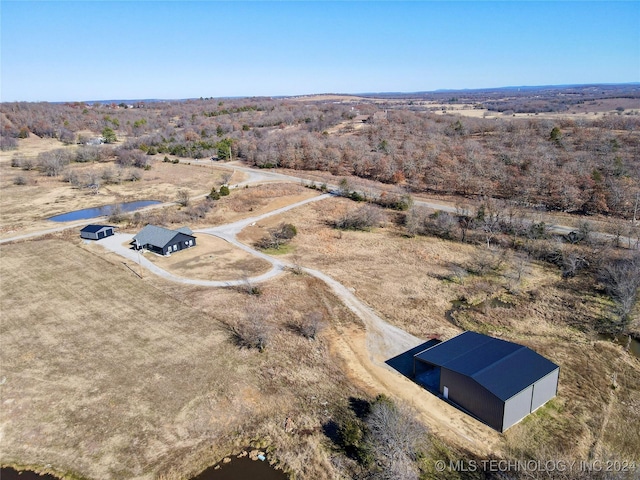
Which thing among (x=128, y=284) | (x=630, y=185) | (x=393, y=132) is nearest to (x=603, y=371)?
(x=128, y=284)

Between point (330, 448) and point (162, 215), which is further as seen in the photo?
point (162, 215)

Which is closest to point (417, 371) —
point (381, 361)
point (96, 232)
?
point (381, 361)

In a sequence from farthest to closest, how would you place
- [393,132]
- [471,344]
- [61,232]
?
[393,132], [61,232], [471,344]

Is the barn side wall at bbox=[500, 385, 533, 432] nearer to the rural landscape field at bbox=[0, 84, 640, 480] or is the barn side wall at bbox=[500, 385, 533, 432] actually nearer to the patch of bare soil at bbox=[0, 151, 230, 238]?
the rural landscape field at bbox=[0, 84, 640, 480]

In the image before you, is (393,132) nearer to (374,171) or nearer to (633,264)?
(374,171)

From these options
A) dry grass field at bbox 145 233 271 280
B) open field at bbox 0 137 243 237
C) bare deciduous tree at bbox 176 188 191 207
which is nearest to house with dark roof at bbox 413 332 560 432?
Result: dry grass field at bbox 145 233 271 280

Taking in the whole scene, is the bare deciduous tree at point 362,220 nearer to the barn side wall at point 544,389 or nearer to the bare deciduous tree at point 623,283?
the bare deciduous tree at point 623,283
